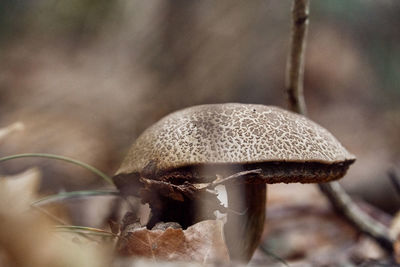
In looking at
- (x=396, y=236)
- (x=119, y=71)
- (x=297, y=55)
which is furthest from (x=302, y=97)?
(x=119, y=71)

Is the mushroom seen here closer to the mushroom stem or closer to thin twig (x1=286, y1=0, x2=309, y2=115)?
the mushroom stem

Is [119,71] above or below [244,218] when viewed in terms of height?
above

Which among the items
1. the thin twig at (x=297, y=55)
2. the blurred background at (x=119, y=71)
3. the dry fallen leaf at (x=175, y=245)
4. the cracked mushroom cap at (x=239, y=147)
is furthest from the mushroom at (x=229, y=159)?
the blurred background at (x=119, y=71)

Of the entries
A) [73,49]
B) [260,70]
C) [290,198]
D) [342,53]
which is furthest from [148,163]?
[342,53]

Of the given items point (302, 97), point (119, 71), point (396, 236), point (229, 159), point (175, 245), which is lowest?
point (396, 236)

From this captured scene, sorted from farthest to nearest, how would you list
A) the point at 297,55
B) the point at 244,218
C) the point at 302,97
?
the point at 302,97, the point at 297,55, the point at 244,218

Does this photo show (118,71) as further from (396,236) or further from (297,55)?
(396,236)
